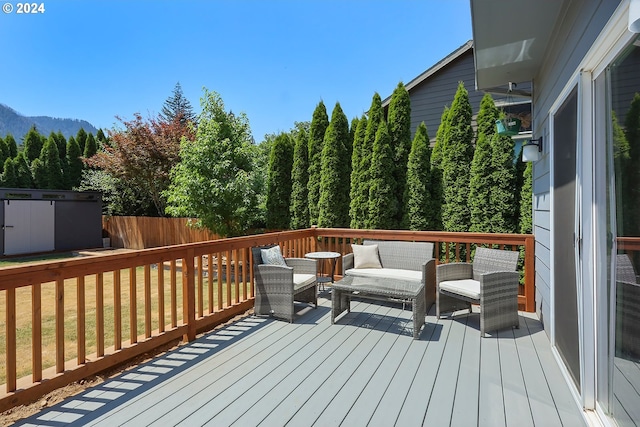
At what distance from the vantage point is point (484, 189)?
5.59m

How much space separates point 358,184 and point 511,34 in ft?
13.4

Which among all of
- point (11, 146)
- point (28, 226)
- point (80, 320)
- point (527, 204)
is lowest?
point (80, 320)

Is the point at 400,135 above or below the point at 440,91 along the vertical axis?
below

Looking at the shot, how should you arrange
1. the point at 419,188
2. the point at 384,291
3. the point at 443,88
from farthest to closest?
the point at 443,88 < the point at 419,188 < the point at 384,291

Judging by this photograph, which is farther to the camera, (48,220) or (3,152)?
(3,152)

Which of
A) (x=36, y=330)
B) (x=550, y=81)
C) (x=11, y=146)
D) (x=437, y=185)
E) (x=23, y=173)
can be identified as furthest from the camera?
(x=11, y=146)

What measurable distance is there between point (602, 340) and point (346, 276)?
2.89m

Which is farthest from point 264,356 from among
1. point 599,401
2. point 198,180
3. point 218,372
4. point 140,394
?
point 198,180

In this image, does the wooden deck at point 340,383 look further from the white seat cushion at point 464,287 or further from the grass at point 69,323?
the grass at point 69,323

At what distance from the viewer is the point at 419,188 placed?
6.40m

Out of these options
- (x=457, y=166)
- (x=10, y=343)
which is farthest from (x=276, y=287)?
(x=457, y=166)

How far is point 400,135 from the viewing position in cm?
691

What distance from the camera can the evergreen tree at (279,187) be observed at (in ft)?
27.3

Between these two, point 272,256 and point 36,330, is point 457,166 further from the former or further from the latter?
point 36,330
